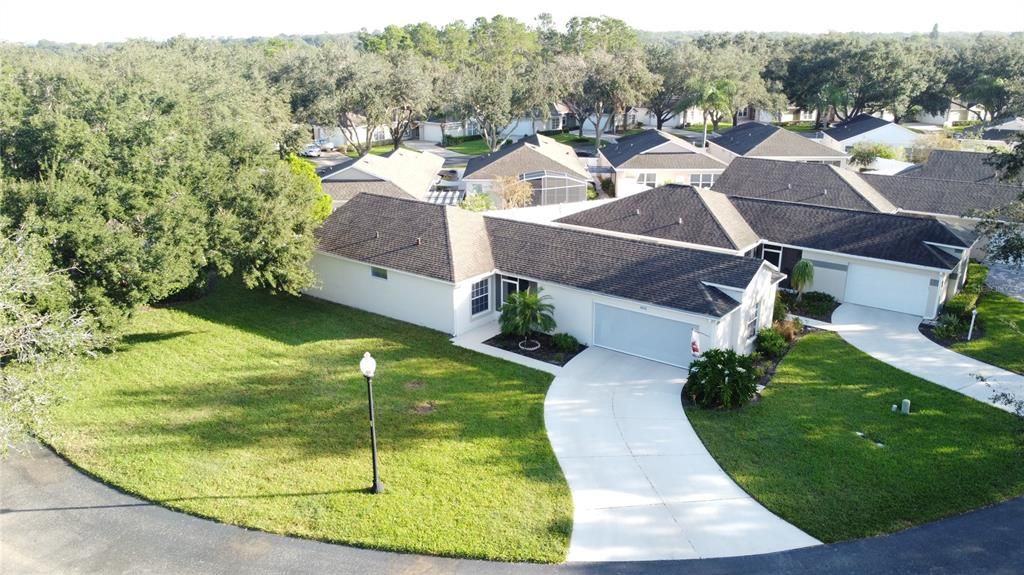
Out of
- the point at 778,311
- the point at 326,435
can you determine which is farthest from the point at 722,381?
the point at 326,435

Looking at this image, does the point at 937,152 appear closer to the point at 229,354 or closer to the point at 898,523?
the point at 898,523

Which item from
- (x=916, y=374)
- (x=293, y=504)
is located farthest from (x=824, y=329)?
(x=293, y=504)

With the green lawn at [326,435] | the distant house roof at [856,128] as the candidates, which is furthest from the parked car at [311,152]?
the distant house roof at [856,128]

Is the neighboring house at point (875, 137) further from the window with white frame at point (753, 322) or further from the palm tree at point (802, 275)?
the window with white frame at point (753, 322)

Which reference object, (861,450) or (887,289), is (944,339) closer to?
(887,289)

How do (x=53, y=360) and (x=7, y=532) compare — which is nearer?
(x=7, y=532)

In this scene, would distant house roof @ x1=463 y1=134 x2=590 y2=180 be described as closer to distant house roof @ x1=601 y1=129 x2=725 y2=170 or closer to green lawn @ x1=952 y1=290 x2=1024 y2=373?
distant house roof @ x1=601 y1=129 x2=725 y2=170
